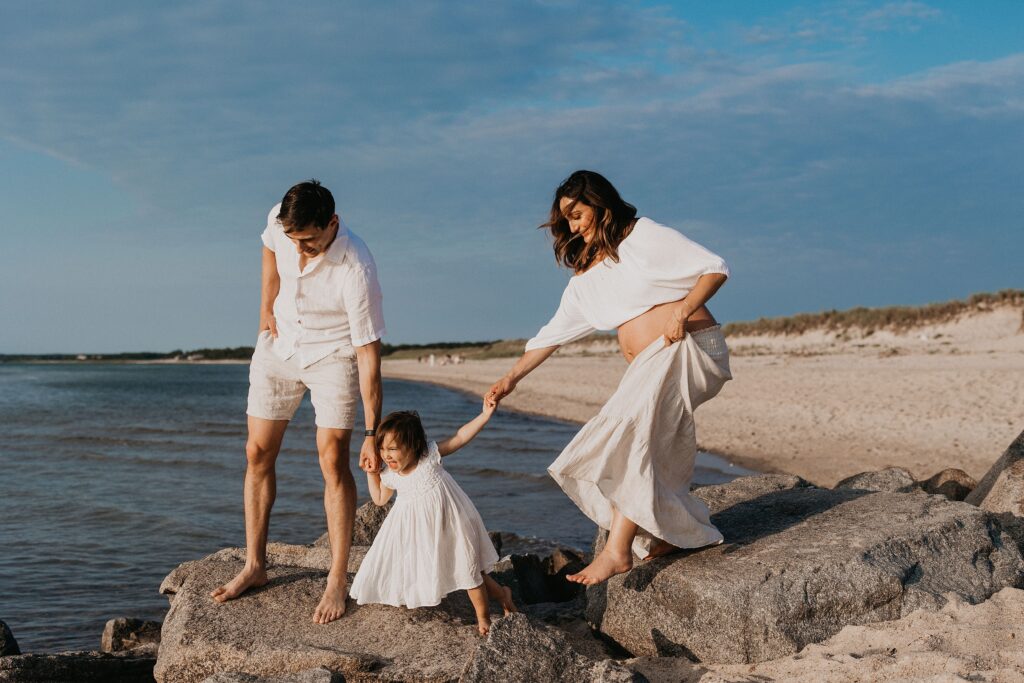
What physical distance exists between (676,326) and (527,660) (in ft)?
5.48

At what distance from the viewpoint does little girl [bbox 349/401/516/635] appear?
4777mm

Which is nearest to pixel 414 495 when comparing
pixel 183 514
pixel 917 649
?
pixel 917 649

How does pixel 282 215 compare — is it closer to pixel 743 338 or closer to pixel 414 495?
pixel 414 495

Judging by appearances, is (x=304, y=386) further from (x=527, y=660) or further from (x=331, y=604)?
(x=527, y=660)

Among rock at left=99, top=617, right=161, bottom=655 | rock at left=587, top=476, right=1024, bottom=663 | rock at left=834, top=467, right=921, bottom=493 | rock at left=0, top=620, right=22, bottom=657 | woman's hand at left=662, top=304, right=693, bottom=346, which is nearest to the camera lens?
rock at left=587, top=476, right=1024, bottom=663

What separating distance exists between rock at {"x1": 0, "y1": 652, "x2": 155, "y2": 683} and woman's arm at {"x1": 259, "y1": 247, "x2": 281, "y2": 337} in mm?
2009

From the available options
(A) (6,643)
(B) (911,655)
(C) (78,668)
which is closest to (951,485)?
(B) (911,655)

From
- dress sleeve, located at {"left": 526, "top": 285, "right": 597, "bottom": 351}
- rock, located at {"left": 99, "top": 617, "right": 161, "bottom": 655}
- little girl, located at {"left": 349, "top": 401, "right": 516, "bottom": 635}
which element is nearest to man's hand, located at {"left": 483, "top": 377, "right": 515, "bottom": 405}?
little girl, located at {"left": 349, "top": 401, "right": 516, "bottom": 635}

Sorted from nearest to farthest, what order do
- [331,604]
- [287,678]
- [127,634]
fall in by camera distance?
[287,678] → [331,604] → [127,634]

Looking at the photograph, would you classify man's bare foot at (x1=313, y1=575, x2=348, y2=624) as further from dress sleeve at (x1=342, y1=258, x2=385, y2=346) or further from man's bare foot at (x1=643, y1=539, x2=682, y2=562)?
man's bare foot at (x1=643, y1=539, x2=682, y2=562)

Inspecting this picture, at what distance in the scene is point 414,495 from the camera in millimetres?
4840

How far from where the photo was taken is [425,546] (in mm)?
4801

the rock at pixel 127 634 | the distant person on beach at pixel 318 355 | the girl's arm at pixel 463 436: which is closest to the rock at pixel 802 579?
the girl's arm at pixel 463 436

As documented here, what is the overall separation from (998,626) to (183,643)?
3.89m
